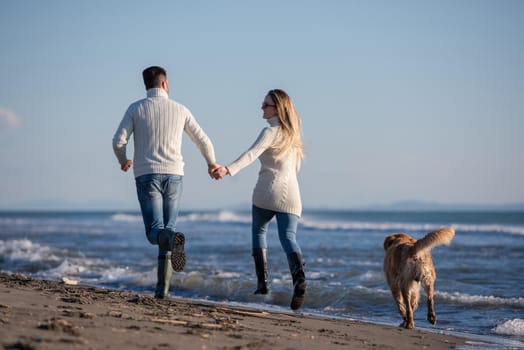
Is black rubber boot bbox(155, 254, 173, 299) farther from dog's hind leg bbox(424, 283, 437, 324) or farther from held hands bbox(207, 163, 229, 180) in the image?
dog's hind leg bbox(424, 283, 437, 324)

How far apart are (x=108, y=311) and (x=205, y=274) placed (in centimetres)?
562

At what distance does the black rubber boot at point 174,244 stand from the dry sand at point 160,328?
37 cm

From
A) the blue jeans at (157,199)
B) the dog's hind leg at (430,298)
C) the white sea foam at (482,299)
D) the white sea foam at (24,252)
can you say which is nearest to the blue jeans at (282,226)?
the blue jeans at (157,199)

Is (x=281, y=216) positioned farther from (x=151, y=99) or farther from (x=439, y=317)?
(x=439, y=317)

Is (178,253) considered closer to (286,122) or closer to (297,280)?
(297,280)

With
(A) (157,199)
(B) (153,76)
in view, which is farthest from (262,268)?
(B) (153,76)

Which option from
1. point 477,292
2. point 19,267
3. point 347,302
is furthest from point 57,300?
point 19,267

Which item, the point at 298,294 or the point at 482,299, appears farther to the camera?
the point at 482,299

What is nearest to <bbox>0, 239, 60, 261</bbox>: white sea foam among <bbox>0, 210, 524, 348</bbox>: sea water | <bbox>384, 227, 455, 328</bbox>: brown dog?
<bbox>0, 210, 524, 348</bbox>: sea water

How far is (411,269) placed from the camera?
5793 mm

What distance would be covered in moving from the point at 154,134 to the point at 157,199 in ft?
1.82

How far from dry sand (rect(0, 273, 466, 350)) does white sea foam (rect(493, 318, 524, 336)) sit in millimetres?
825

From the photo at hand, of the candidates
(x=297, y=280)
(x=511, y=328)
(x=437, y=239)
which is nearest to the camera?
(x=437, y=239)

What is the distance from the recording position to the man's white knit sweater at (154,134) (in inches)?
228
